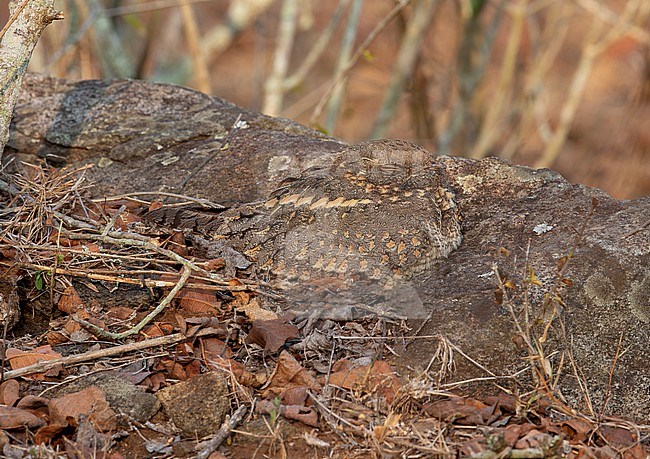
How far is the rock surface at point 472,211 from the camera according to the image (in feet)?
8.18

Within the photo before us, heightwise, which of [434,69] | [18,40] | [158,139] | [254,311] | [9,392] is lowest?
[434,69]

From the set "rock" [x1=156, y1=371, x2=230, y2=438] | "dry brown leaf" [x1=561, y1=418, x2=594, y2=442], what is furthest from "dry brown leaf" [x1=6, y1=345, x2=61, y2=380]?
"dry brown leaf" [x1=561, y1=418, x2=594, y2=442]

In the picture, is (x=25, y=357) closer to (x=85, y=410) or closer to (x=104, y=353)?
(x=104, y=353)

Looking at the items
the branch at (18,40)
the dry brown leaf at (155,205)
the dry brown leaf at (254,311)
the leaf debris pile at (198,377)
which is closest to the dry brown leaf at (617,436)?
the leaf debris pile at (198,377)

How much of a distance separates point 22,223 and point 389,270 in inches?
50.4

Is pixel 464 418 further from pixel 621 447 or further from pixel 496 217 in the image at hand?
pixel 496 217

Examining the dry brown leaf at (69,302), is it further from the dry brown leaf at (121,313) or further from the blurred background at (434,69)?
the blurred background at (434,69)

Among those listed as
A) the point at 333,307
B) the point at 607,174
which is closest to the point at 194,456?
the point at 333,307

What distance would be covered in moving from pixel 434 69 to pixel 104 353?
740 cm

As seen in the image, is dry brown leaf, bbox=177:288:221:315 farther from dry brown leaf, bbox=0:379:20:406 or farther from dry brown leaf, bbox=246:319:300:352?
dry brown leaf, bbox=0:379:20:406

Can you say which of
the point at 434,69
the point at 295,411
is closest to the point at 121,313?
the point at 295,411

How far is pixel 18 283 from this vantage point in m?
2.72

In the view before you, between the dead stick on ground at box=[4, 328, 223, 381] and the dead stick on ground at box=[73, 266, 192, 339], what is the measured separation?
4 cm

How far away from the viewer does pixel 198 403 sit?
2293 mm
